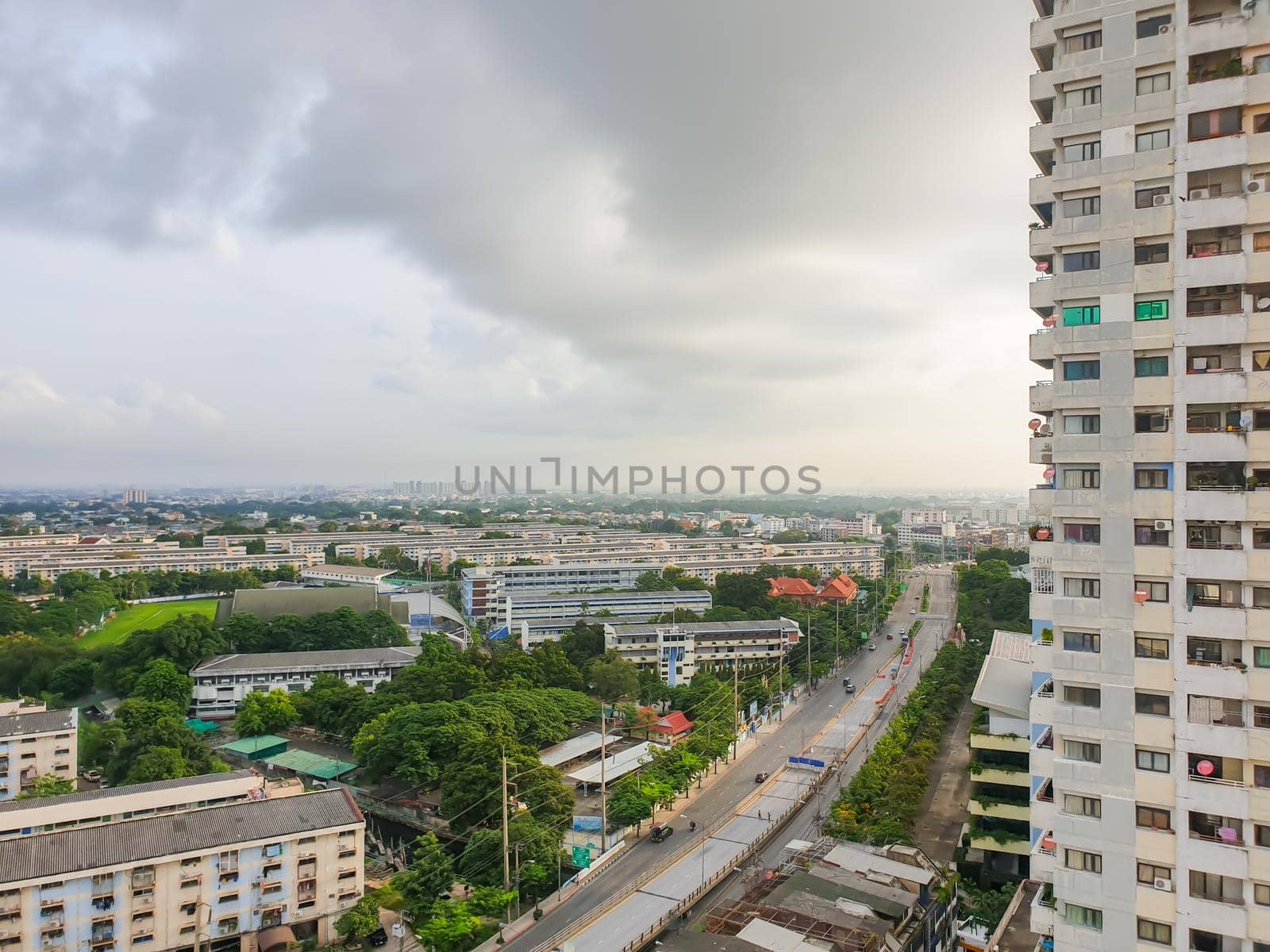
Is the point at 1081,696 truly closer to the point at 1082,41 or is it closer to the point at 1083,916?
the point at 1083,916

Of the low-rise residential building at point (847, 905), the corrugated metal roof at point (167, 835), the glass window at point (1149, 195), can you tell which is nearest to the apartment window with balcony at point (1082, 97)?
the glass window at point (1149, 195)

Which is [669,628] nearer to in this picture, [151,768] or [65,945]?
[151,768]

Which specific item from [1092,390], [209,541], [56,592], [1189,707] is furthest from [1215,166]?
[209,541]

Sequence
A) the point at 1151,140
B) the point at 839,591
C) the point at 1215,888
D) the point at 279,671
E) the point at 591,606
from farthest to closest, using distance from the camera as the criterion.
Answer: the point at 839,591 < the point at 591,606 < the point at 279,671 < the point at 1151,140 < the point at 1215,888

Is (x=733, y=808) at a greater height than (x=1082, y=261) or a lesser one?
lesser

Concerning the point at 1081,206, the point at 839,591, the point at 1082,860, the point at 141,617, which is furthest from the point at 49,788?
the point at 839,591

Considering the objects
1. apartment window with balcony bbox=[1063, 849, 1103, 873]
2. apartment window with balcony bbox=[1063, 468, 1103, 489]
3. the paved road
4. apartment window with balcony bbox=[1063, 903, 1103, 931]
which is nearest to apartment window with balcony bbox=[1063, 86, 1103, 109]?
apartment window with balcony bbox=[1063, 468, 1103, 489]
